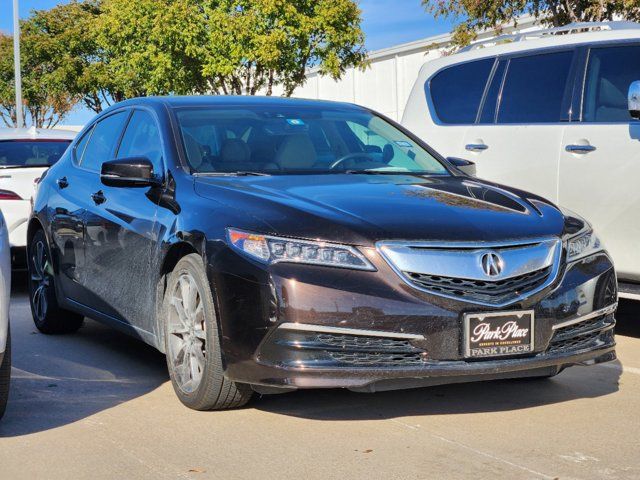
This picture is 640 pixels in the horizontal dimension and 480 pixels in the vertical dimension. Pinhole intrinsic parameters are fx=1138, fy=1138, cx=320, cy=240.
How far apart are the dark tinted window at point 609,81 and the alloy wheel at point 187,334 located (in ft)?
11.1

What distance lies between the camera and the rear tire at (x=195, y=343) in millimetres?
5098

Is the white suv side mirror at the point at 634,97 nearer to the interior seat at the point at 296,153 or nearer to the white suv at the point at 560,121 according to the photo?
the white suv at the point at 560,121

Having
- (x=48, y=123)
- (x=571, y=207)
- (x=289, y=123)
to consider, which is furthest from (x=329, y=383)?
(x=48, y=123)

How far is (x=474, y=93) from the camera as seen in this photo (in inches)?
334

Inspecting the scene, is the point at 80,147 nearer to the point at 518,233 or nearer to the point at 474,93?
the point at 474,93

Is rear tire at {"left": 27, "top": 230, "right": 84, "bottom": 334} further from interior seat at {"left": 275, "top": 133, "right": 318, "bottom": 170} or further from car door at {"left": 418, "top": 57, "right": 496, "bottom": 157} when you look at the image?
car door at {"left": 418, "top": 57, "right": 496, "bottom": 157}

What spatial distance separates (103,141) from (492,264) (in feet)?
10.7

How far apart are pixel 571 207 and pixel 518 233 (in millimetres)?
2555

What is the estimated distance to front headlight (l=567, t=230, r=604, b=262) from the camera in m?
5.16

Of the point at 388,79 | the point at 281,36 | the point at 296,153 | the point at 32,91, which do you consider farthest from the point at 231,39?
the point at 296,153

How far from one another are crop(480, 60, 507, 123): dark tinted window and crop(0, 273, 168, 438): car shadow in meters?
2.97

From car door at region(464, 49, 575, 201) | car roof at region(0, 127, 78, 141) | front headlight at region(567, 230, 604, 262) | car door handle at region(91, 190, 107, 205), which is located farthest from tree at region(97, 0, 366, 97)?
front headlight at region(567, 230, 604, 262)

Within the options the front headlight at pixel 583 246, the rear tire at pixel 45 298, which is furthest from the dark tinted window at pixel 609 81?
the rear tire at pixel 45 298

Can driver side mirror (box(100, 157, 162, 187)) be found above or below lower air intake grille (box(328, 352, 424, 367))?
above
